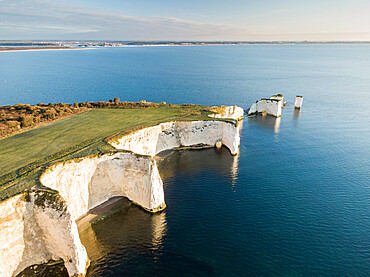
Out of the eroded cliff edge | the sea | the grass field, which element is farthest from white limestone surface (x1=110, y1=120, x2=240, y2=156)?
the sea

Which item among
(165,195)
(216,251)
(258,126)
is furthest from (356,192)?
(258,126)

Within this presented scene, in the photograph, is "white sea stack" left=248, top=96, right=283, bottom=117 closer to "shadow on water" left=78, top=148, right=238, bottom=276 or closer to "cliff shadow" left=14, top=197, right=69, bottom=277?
"shadow on water" left=78, top=148, right=238, bottom=276

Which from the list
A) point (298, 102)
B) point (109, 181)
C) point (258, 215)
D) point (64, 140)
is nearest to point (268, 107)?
point (298, 102)

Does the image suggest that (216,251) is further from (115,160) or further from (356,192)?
(356,192)

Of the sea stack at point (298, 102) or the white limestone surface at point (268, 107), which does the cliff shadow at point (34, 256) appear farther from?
the sea stack at point (298, 102)

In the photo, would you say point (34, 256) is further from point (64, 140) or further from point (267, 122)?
point (267, 122)

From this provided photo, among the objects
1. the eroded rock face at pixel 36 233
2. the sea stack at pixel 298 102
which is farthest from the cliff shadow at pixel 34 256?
the sea stack at pixel 298 102
